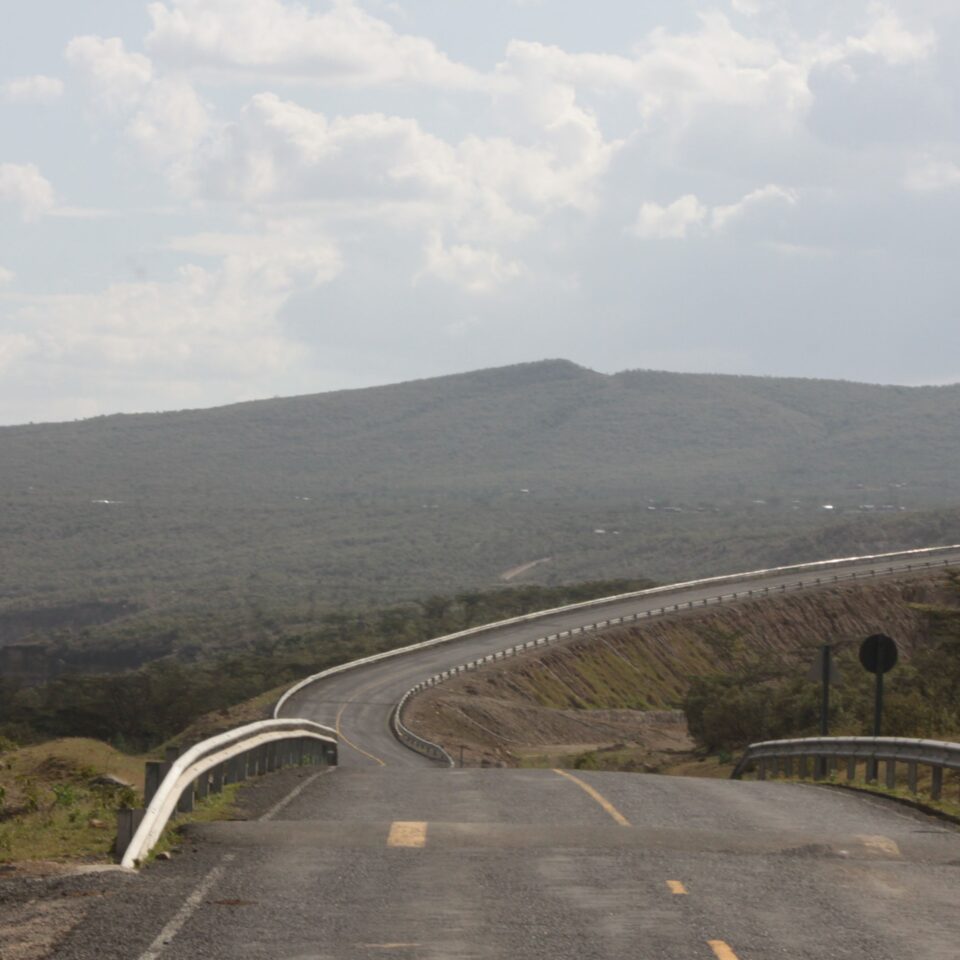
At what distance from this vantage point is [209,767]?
1545cm

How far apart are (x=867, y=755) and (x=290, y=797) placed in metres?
7.42

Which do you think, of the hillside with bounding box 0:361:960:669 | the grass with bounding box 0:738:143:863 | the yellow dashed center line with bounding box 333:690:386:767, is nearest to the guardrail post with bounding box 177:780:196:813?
the grass with bounding box 0:738:143:863

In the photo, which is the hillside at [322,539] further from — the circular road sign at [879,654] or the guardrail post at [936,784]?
the guardrail post at [936,784]

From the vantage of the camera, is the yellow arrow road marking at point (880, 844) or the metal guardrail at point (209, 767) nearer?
the metal guardrail at point (209, 767)

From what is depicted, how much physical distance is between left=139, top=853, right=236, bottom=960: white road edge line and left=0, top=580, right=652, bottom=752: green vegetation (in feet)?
115

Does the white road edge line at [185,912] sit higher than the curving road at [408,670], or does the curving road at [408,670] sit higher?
the white road edge line at [185,912]

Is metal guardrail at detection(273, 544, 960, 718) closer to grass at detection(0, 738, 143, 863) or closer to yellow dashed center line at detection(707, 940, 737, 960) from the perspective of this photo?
grass at detection(0, 738, 143, 863)

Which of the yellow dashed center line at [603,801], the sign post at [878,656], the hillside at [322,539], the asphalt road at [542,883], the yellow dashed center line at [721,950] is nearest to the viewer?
the yellow dashed center line at [721,950]

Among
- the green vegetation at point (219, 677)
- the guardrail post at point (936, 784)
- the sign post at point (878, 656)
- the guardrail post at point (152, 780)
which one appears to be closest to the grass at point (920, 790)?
the guardrail post at point (936, 784)

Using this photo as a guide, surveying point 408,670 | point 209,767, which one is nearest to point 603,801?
point 209,767

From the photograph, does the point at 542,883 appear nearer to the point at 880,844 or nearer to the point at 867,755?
the point at 880,844

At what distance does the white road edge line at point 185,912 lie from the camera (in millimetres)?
8945

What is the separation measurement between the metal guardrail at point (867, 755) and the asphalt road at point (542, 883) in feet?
2.61

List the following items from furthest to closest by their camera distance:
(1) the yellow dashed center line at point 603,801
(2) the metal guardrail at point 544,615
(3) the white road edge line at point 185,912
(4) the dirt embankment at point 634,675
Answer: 1. (2) the metal guardrail at point 544,615
2. (4) the dirt embankment at point 634,675
3. (1) the yellow dashed center line at point 603,801
4. (3) the white road edge line at point 185,912
